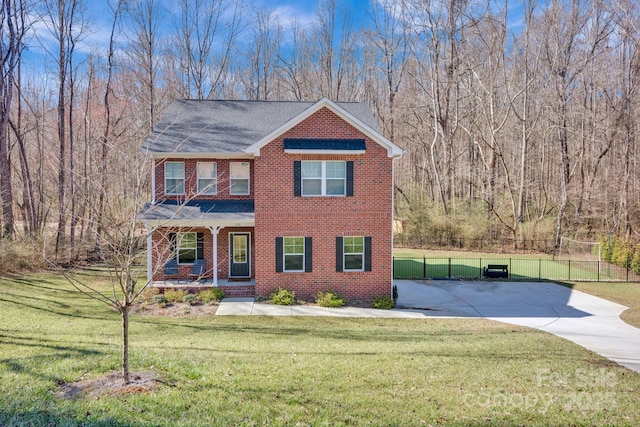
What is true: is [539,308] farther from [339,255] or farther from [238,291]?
[238,291]

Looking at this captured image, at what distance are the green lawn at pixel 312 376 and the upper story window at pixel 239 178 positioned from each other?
6.56 metres

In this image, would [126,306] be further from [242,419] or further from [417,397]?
[417,397]

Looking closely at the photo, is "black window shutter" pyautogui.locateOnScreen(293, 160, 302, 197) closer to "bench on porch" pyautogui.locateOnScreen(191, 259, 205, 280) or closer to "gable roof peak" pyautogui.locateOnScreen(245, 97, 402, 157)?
"gable roof peak" pyautogui.locateOnScreen(245, 97, 402, 157)

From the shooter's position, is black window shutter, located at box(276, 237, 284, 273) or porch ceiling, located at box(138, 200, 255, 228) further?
black window shutter, located at box(276, 237, 284, 273)

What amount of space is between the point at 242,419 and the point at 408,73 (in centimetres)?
3735

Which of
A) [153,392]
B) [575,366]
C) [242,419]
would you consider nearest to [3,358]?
[153,392]

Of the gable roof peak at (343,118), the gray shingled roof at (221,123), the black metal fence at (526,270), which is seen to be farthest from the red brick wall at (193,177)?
the black metal fence at (526,270)

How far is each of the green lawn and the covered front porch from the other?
4285 mm

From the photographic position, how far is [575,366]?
8.18m

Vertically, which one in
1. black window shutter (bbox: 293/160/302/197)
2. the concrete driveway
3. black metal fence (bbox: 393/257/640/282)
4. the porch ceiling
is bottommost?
the concrete driveway

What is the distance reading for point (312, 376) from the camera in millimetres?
7016

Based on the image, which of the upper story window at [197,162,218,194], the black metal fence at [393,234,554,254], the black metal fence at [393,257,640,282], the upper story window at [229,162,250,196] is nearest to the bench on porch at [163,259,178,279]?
the upper story window at [197,162,218,194]

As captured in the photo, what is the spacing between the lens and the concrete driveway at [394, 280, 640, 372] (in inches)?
428

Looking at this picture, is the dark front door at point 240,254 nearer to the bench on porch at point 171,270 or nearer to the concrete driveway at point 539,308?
the bench on porch at point 171,270
